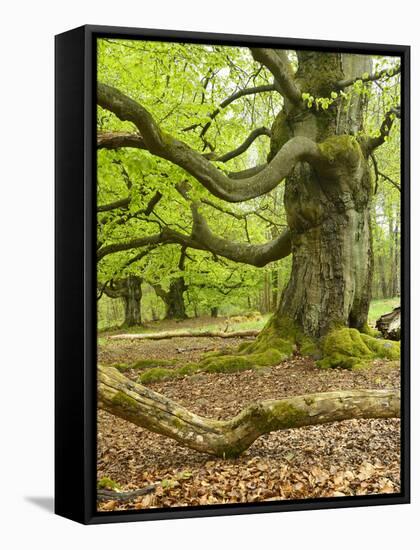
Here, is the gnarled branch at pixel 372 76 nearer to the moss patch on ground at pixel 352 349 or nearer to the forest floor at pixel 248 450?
the moss patch on ground at pixel 352 349

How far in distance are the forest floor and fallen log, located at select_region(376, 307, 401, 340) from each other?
0.92 feet

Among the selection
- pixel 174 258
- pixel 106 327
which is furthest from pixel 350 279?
pixel 106 327

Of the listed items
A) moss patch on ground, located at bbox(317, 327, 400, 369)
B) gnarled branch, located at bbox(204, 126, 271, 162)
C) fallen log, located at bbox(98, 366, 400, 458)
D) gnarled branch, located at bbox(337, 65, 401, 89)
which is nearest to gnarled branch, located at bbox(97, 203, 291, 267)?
gnarled branch, located at bbox(204, 126, 271, 162)

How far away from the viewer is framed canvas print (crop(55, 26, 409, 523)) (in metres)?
8.47

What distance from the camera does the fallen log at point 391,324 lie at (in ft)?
32.1

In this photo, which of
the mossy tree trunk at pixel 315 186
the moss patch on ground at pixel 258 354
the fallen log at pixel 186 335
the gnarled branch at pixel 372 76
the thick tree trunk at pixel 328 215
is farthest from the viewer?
the gnarled branch at pixel 372 76

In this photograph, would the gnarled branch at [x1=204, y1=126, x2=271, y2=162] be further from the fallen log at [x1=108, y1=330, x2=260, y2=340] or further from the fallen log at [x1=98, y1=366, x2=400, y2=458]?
the fallen log at [x1=98, y1=366, x2=400, y2=458]

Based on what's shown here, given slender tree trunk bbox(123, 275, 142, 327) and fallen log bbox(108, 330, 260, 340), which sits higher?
slender tree trunk bbox(123, 275, 142, 327)

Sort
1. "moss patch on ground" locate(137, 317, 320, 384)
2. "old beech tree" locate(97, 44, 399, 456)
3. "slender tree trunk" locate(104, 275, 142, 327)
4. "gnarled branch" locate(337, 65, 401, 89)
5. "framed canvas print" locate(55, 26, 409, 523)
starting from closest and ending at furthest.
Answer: "framed canvas print" locate(55, 26, 409, 523) < "slender tree trunk" locate(104, 275, 142, 327) < "old beech tree" locate(97, 44, 399, 456) < "moss patch on ground" locate(137, 317, 320, 384) < "gnarled branch" locate(337, 65, 401, 89)

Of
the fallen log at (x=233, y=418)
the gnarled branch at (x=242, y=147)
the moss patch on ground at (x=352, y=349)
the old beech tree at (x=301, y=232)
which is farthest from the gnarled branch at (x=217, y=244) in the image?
the fallen log at (x=233, y=418)

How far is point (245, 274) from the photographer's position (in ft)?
30.0

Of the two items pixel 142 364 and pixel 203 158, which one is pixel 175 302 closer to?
pixel 142 364

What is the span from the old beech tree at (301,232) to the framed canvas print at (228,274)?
0.6 inches

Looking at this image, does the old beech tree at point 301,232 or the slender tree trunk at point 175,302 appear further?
the slender tree trunk at point 175,302
